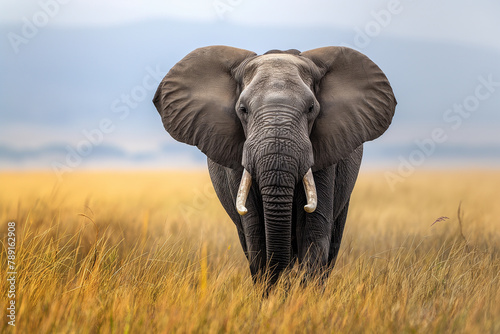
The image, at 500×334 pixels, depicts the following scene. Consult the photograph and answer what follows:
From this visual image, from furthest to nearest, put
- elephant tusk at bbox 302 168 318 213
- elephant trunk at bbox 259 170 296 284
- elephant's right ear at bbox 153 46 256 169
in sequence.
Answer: elephant's right ear at bbox 153 46 256 169, elephant tusk at bbox 302 168 318 213, elephant trunk at bbox 259 170 296 284

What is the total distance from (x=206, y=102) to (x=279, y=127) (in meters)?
1.29

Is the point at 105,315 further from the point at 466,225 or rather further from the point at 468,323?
the point at 466,225

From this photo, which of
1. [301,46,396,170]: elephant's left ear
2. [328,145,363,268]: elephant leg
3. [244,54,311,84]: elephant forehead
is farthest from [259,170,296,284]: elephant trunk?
[328,145,363,268]: elephant leg

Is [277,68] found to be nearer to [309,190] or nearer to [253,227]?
[309,190]

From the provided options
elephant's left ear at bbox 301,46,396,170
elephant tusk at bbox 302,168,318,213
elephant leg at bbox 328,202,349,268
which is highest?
elephant's left ear at bbox 301,46,396,170

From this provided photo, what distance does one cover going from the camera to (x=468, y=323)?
5.12 m

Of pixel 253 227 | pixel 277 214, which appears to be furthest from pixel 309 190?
pixel 253 227

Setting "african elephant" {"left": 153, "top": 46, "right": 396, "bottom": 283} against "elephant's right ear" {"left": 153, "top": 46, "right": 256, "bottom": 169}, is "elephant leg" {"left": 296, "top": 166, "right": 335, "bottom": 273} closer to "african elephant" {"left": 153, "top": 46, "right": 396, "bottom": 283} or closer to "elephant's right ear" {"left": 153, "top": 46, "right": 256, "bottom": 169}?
"african elephant" {"left": 153, "top": 46, "right": 396, "bottom": 283}

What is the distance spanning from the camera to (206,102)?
6996 mm

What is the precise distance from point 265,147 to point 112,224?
4.70m

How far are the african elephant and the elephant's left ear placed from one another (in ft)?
0.04

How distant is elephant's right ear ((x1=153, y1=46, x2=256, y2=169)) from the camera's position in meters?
6.83

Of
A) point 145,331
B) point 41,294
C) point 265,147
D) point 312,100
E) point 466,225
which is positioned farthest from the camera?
point 466,225

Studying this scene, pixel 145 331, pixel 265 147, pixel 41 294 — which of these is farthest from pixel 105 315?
pixel 265 147
